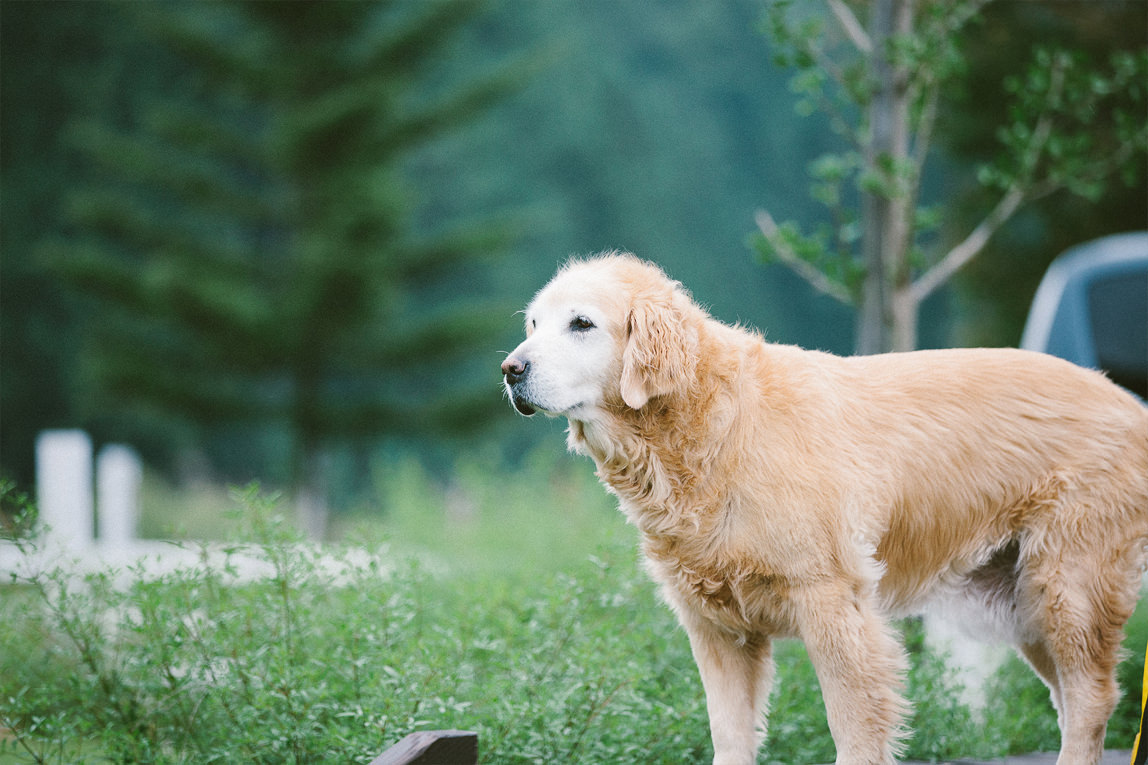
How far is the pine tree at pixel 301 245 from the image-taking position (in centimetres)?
1573

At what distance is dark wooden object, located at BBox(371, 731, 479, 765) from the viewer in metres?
2.86

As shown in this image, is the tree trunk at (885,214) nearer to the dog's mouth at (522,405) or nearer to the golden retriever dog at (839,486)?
the golden retriever dog at (839,486)

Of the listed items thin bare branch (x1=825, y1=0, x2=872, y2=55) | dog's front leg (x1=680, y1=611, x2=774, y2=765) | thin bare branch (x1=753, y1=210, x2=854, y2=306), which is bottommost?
dog's front leg (x1=680, y1=611, x2=774, y2=765)

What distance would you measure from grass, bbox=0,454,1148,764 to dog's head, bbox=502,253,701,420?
96 centimetres

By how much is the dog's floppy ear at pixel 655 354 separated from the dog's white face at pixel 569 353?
0.24ft

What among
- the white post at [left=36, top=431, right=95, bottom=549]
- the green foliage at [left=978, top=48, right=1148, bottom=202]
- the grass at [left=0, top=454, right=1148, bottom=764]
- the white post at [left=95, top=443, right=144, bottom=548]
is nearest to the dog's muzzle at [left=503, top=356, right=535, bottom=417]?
the grass at [left=0, top=454, right=1148, bottom=764]

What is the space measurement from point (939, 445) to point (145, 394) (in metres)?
14.8

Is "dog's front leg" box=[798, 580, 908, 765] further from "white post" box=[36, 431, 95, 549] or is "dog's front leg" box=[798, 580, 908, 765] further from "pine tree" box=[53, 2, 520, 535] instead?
"pine tree" box=[53, 2, 520, 535]

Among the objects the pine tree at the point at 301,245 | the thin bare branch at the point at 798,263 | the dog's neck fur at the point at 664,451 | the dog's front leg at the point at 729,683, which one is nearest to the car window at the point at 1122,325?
the thin bare branch at the point at 798,263

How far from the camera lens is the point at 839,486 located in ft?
10.7

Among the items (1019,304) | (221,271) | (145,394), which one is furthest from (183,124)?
(1019,304)

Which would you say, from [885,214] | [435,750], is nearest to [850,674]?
[435,750]

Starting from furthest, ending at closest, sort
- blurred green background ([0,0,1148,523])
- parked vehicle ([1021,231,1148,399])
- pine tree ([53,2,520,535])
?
1. pine tree ([53,2,520,535])
2. blurred green background ([0,0,1148,523])
3. parked vehicle ([1021,231,1148,399])

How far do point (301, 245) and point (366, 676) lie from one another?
517 inches
